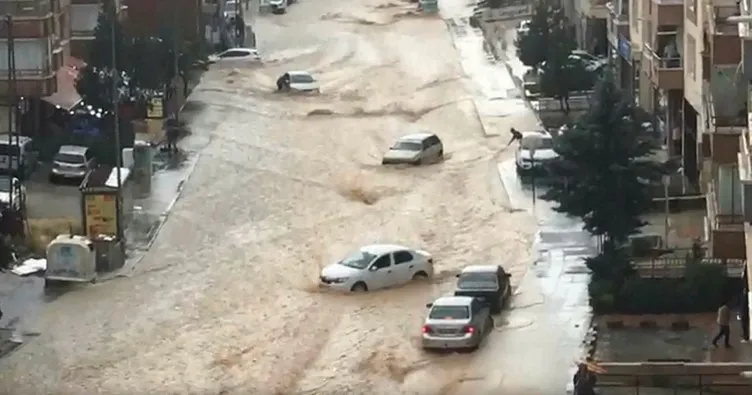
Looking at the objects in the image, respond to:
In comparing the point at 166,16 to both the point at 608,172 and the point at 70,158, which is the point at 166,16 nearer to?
the point at 70,158

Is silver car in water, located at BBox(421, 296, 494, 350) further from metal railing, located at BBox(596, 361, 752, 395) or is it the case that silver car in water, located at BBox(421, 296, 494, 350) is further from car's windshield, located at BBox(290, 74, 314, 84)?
car's windshield, located at BBox(290, 74, 314, 84)

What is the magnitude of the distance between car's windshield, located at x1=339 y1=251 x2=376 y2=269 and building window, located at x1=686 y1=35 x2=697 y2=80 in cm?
839

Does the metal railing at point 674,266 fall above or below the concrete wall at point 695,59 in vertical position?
Answer: below

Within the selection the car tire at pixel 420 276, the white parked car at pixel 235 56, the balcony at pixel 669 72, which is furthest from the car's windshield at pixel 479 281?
the white parked car at pixel 235 56

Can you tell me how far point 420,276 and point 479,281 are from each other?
9.18 ft

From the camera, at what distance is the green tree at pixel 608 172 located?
31.2m

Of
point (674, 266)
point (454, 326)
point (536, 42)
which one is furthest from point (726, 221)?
point (536, 42)

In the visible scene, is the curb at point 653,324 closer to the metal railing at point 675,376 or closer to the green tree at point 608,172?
the green tree at point 608,172

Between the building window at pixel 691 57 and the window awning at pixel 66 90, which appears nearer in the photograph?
the building window at pixel 691 57

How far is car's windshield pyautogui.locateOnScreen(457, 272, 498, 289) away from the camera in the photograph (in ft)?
99.1

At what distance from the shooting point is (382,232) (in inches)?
1460

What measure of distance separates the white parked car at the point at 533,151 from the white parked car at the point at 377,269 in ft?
24.3

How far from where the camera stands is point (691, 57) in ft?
126

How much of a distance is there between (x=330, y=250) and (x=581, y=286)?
5.89 meters
